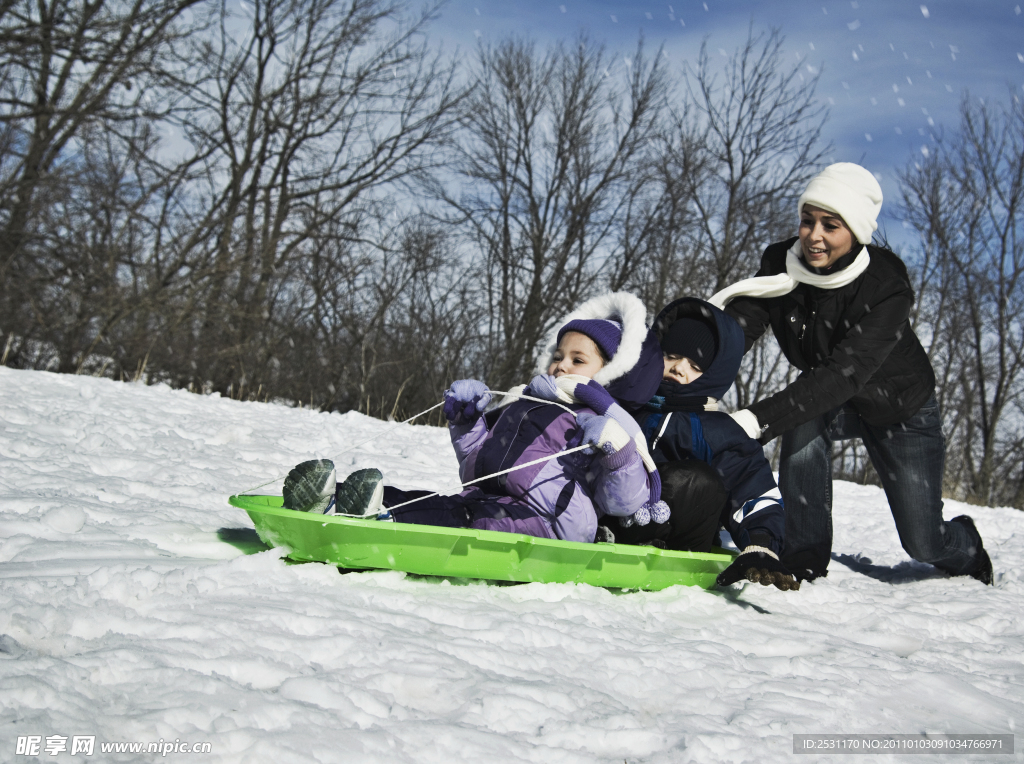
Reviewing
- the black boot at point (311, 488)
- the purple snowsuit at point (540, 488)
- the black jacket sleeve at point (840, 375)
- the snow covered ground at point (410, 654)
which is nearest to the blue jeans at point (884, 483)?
the snow covered ground at point (410, 654)

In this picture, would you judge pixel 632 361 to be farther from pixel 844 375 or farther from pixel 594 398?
pixel 844 375

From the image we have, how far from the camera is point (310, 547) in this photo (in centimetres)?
222

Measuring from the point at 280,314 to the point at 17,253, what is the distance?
531 cm

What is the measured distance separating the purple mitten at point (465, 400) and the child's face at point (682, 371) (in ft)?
2.49

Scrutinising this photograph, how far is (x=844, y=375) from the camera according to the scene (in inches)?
117

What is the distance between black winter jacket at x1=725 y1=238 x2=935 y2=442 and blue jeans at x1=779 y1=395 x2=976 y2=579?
0.10 meters

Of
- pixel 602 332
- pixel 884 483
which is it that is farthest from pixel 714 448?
pixel 884 483

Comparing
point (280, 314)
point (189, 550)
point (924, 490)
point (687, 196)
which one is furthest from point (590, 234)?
point (189, 550)

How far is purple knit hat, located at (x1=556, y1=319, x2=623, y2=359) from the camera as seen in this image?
114 inches

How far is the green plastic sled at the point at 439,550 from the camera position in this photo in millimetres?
2162

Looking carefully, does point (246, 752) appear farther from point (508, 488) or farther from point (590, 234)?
point (590, 234)

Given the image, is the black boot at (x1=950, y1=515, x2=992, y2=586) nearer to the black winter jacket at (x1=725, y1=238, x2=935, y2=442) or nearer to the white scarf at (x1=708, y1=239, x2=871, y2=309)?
the black winter jacket at (x1=725, y1=238, x2=935, y2=442)

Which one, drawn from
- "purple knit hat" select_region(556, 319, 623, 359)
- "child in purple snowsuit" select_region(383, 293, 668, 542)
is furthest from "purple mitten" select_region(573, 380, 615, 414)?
"purple knit hat" select_region(556, 319, 623, 359)

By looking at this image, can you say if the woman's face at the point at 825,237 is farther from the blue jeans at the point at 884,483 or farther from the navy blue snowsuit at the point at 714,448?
the blue jeans at the point at 884,483
